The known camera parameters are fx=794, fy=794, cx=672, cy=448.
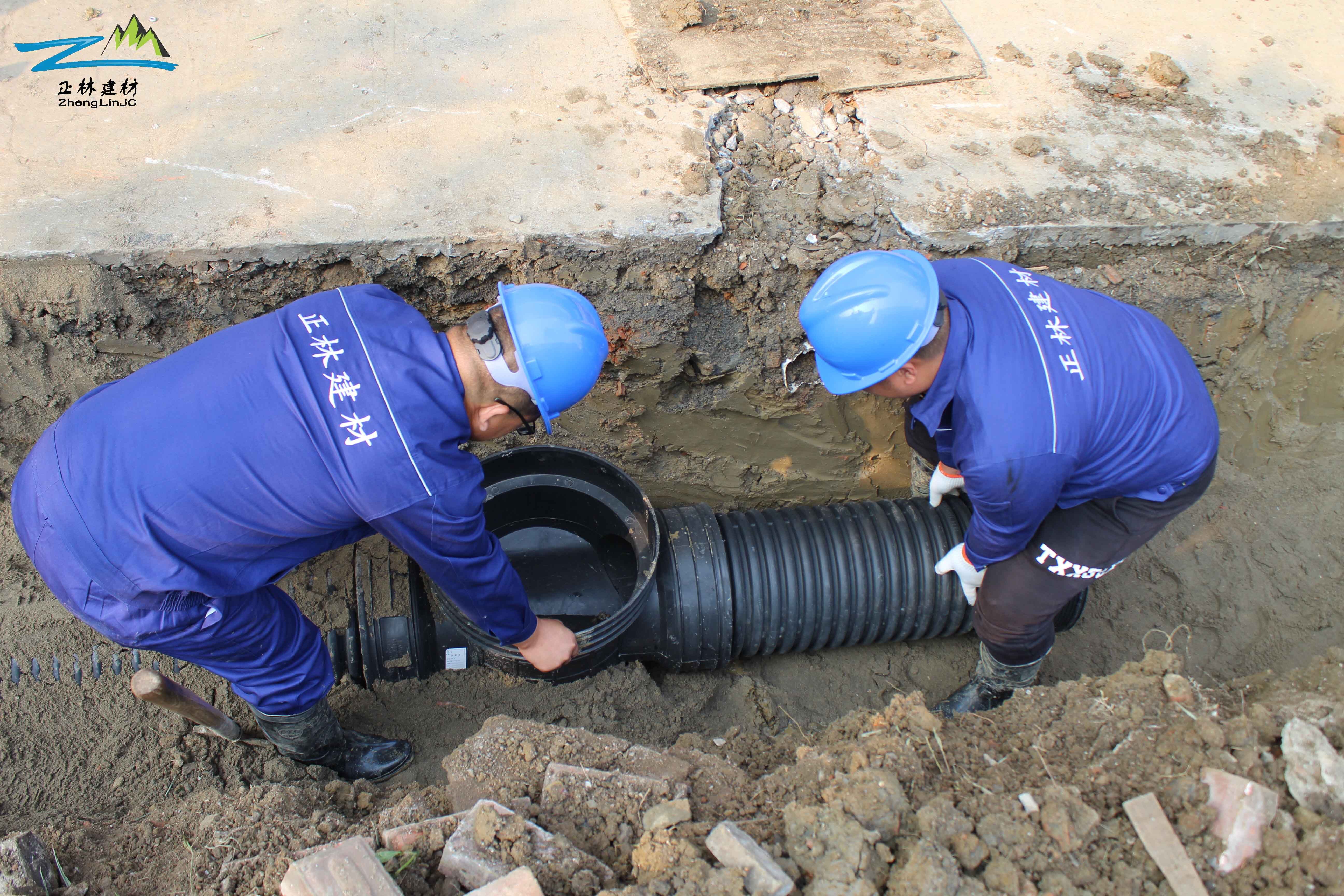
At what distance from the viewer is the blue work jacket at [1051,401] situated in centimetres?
173

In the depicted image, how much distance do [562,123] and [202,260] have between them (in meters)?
1.19

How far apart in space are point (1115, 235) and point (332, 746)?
2.87 meters

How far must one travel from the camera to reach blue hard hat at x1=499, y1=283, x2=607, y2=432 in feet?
5.52

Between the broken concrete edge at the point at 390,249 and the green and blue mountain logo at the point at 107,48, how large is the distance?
3.12 feet

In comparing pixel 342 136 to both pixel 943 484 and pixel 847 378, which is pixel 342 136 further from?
pixel 943 484

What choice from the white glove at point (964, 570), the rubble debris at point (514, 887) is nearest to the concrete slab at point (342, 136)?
the white glove at point (964, 570)

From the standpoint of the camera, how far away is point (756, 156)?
8.73 ft

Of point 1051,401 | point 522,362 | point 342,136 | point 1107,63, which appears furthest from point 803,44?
point 522,362

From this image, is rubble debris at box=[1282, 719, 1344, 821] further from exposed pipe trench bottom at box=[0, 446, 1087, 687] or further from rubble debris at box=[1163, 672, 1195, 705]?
exposed pipe trench bottom at box=[0, 446, 1087, 687]

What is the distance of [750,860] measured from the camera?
1.40 metres

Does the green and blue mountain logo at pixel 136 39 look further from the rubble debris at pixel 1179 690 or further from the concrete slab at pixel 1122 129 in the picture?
the rubble debris at pixel 1179 690

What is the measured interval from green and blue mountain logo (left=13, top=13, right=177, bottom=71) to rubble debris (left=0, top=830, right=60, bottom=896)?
2.42m

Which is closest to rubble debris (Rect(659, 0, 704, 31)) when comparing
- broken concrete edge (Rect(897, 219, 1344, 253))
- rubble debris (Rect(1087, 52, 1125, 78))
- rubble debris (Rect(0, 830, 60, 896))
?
broken concrete edge (Rect(897, 219, 1344, 253))

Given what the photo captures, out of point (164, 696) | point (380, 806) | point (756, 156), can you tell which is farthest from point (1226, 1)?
point (164, 696)
